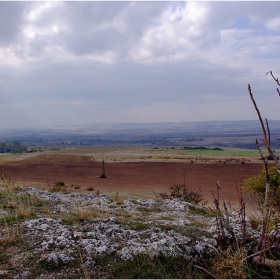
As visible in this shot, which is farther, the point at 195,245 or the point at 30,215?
the point at 30,215

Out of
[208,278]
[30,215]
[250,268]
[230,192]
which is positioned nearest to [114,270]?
[208,278]

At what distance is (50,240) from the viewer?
4535 millimetres

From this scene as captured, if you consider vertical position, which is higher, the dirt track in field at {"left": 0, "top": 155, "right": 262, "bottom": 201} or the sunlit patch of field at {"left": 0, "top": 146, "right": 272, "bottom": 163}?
the dirt track in field at {"left": 0, "top": 155, "right": 262, "bottom": 201}

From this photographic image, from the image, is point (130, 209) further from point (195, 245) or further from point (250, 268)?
point (250, 268)

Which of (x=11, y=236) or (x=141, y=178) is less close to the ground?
(x=11, y=236)

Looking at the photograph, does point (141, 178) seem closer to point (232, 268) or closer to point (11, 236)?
point (11, 236)

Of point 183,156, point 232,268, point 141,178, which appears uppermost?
point 232,268

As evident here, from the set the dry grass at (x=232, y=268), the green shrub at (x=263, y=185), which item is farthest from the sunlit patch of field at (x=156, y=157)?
the dry grass at (x=232, y=268)

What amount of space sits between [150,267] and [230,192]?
1508 centimetres

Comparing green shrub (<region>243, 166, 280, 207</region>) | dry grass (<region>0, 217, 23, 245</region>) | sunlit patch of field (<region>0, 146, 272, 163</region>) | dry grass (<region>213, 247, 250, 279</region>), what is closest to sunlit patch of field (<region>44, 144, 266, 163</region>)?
sunlit patch of field (<region>0, 146, 272, 163</region>)

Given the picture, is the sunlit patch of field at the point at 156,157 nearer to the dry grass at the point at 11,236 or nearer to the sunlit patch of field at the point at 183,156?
the sunlit patch of field at the point at 183,156

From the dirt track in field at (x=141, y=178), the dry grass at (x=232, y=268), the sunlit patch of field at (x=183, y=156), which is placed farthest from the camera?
the sunlit patch of field at (x=183, y=156)

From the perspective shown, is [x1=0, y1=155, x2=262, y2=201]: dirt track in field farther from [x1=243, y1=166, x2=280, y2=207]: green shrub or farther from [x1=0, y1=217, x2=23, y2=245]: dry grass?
[x1=0, y1=217, x2=23, y2=245]: dry grass

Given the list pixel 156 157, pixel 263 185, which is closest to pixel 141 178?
pixel 263 185
